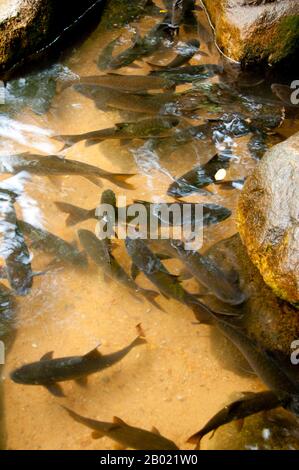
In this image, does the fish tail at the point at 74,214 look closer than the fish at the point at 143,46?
Yes

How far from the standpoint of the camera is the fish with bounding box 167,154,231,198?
14.3 feet

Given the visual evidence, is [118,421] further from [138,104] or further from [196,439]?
[138,104]

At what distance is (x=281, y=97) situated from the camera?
5477 millimetres

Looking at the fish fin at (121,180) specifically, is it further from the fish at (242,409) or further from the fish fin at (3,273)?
the fish at (242,409)

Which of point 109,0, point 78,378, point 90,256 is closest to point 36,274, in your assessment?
point 90,256

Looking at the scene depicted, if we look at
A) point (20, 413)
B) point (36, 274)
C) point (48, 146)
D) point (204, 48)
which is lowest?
point (20, 413)

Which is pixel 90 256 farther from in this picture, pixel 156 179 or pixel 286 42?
pixel 286 42

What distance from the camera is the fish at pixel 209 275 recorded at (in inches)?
137

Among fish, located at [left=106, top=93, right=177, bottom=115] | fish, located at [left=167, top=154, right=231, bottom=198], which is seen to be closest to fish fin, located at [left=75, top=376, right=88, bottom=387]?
fish, located at [left=167, top=154, right=231, bottom=198]

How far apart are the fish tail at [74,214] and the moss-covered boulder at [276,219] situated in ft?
4.08

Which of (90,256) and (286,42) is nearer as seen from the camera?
(90,256)

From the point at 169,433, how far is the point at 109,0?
611 centimetres

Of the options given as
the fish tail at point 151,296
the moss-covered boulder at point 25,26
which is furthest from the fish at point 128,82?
the fish tail at point 151,296

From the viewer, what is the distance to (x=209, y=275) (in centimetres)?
354
